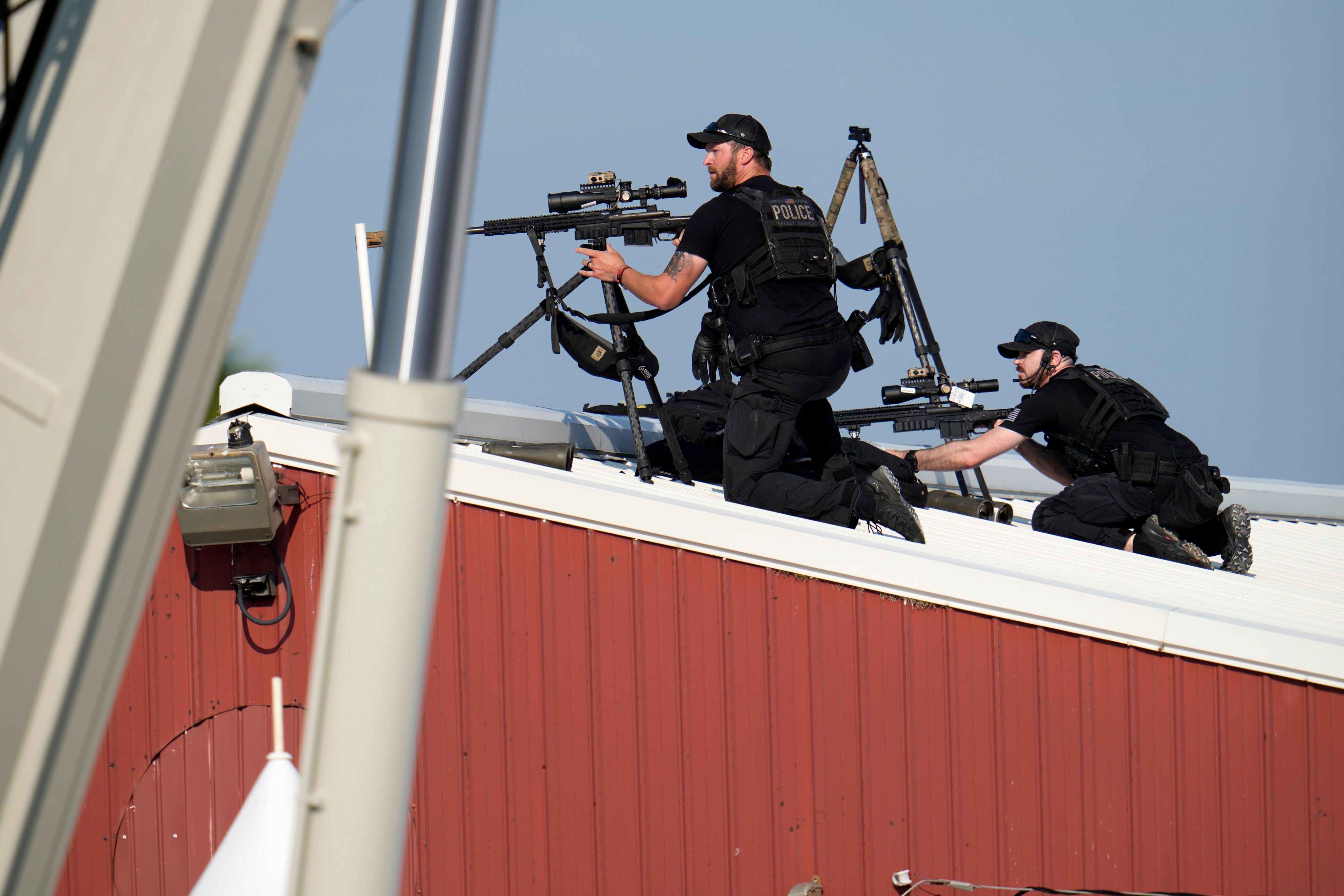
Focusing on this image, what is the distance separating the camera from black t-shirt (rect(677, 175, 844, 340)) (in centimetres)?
585

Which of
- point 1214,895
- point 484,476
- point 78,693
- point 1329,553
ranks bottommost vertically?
point 1214,895

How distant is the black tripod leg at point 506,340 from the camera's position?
6605 millimetres

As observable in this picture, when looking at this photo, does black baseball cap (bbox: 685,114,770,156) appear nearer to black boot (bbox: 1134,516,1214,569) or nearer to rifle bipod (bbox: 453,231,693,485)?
rifle bipod (bbox: 453,231,693,485)

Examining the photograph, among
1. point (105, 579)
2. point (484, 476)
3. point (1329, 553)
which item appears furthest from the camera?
point (1329, 553)

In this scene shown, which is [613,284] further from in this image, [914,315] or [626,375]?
[914,315]

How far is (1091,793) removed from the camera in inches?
177

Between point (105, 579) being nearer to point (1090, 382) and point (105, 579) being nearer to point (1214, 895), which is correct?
point (1214, 895)

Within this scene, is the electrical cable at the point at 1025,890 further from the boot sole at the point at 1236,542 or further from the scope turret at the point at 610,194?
the scope turret at the point at 610,194

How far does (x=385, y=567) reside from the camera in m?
1.24

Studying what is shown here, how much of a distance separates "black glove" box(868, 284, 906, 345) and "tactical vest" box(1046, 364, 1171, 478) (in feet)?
4.66

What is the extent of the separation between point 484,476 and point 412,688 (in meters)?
3.88

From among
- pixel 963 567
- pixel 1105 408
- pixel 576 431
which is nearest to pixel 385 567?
pixel 963 567

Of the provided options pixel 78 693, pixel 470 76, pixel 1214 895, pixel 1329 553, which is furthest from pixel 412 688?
pixel 1329 553

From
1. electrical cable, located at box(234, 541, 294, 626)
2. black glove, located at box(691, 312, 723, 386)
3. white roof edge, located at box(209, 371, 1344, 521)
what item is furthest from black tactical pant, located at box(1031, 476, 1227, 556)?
electrical cable, located at box(234, 541, 294, 626)
